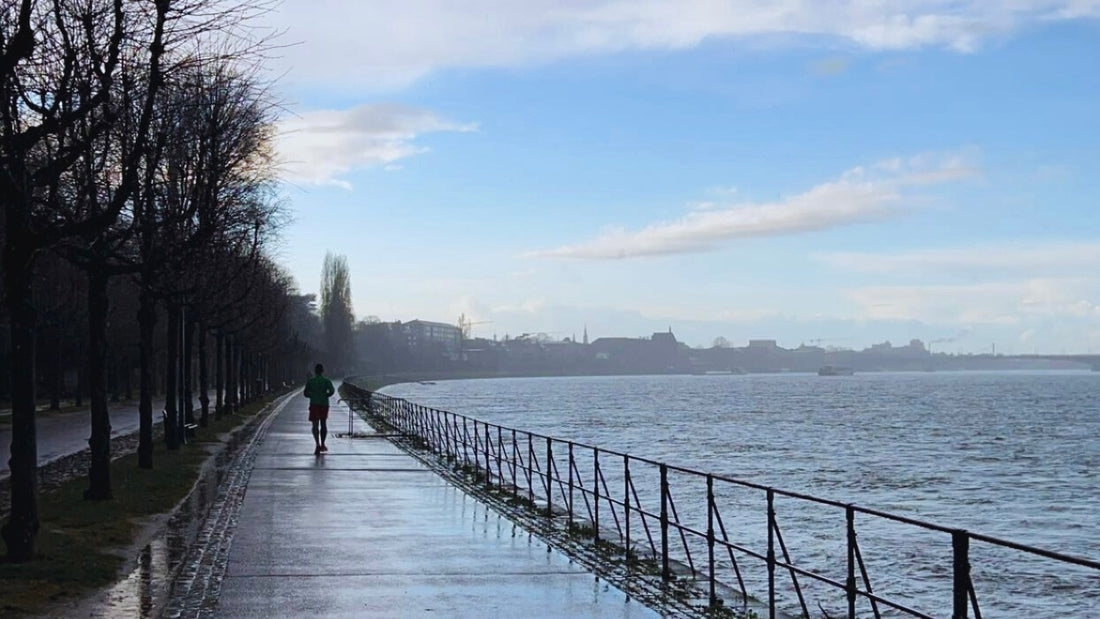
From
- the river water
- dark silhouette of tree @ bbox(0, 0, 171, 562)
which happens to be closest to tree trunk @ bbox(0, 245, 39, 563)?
dark silhouette of tree @ bbox(0, 0, 171, 562)

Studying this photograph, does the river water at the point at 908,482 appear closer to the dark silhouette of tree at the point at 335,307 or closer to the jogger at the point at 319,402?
the jogger at the point at 319,402

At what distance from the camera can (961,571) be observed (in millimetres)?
8453

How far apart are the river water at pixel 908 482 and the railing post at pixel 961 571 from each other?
7624 millimetres

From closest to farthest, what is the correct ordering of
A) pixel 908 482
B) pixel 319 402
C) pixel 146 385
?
pixel 146 385, pixel 319 402, pixel 908 482

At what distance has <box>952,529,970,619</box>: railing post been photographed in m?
8.34

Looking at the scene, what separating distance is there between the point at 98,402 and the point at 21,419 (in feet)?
21.3

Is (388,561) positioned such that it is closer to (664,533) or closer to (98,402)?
(664,533)

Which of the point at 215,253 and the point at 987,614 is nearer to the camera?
the point at 987,614

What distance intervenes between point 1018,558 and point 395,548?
13751 millimetres

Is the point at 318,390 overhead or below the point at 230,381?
below

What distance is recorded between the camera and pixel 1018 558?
2412cm

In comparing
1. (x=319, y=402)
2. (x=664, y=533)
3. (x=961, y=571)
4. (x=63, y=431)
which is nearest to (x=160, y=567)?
(x=664, y=533)

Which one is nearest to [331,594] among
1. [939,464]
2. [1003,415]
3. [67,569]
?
[67,569]

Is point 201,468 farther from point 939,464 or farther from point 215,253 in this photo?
point 939,464
